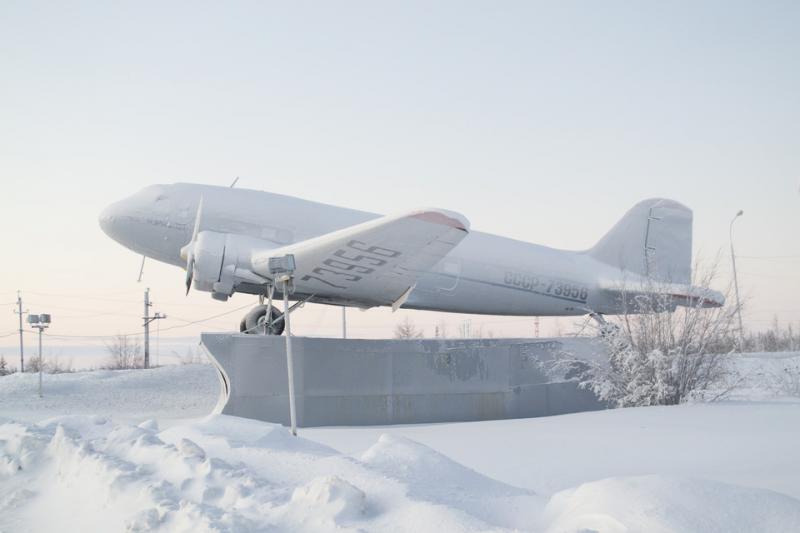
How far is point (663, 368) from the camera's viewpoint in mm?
11453

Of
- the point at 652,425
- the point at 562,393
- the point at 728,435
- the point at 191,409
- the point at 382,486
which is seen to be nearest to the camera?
the point at 382,486

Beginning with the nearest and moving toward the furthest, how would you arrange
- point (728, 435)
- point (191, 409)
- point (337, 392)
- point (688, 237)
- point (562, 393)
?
point (728, 435)
point (337, 392)
point (562, 393)
point (191, 409)
point (688, 237)

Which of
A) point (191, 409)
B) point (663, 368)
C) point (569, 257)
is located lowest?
point (191, 409)

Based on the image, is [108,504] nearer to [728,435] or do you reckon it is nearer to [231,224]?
[728,435]

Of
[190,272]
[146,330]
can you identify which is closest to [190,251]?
[190,272]

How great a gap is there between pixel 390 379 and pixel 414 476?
6.93 meters

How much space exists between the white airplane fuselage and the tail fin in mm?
1177

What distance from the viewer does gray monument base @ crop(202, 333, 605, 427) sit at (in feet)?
35.2

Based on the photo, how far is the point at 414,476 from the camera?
4.60 meters

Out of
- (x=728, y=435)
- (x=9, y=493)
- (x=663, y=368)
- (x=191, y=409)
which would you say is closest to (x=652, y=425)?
(x=728, y=435)

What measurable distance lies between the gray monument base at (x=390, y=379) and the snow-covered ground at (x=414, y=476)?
1.53 metres

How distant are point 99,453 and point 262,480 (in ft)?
6.59

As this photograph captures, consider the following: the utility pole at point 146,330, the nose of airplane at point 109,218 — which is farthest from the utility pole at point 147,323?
the nose of airplane at point 109,218

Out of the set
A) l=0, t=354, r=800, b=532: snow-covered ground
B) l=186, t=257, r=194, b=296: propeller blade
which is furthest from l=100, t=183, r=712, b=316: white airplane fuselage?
l=0, t=354, r=800, b=532: snow-covered ground
